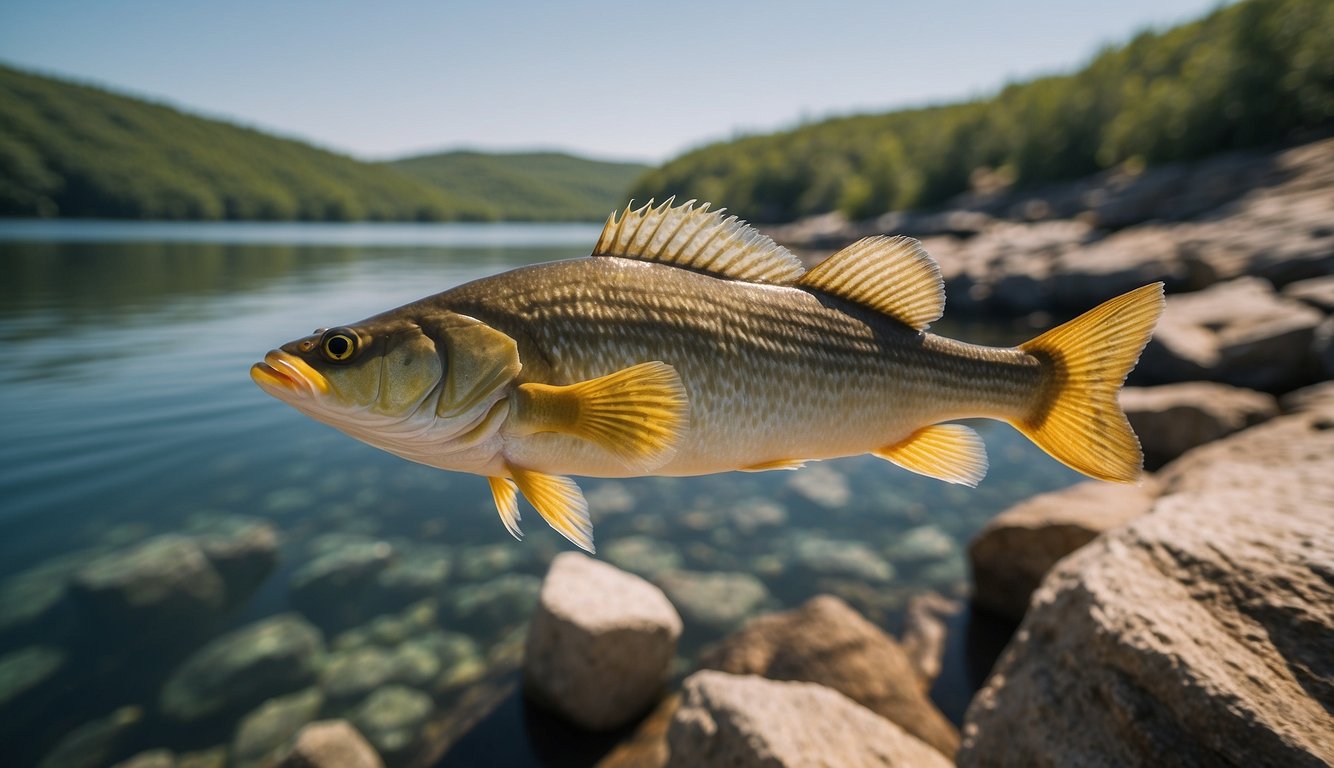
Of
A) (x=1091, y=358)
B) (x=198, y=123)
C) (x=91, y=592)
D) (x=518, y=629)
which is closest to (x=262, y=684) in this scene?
(x=518, y=629)

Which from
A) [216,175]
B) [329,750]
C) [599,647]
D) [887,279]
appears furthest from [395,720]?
[216,175]

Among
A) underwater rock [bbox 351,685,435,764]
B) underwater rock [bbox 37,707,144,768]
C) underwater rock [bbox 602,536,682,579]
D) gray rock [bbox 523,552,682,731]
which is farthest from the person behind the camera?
underwater rock [bbox 602,536,682,579]

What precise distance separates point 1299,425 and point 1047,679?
15.1 ft

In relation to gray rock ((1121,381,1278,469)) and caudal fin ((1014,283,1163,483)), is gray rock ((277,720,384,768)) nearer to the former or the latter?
caudal fin ((1014,283,1163,483))

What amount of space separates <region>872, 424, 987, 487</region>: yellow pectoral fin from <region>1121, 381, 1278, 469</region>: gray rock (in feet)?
26.5

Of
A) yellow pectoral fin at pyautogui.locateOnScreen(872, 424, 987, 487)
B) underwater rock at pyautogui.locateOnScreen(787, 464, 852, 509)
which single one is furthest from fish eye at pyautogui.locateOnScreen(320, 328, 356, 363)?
underwater rock at pyautogui.locateOnScreen(787, 464, 852, 509)

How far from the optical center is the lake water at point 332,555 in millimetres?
5449

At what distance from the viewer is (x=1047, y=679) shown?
2.57 meters

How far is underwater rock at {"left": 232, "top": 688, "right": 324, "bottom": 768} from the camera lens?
16.1 feet

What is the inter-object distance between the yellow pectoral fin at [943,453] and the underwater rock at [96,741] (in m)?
6.99

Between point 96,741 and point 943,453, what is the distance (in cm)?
741

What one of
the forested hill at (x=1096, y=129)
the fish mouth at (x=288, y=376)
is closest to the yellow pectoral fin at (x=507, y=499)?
the fish mouth at (x=288, y=376)

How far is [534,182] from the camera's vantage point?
558 feet

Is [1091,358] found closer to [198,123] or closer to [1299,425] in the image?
[1299,425]
